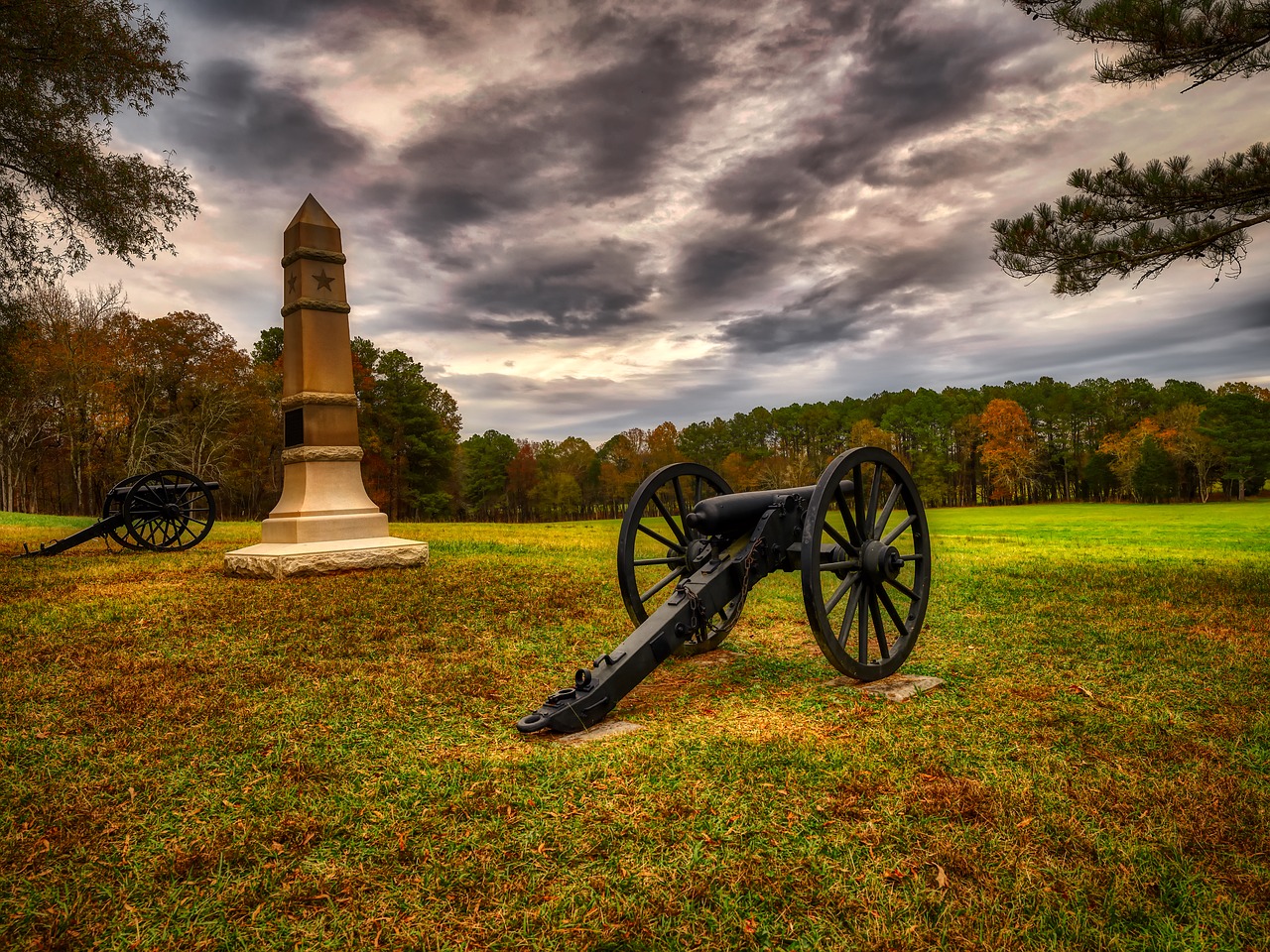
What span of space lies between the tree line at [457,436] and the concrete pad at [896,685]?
2.36 metres

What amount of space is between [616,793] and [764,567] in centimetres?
A: 200

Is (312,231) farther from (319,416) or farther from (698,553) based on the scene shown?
(698,553)

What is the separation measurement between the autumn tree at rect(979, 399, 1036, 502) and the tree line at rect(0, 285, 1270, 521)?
6.5 inches

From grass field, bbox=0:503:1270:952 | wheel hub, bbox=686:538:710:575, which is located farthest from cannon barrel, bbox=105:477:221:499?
wheel hub, bbox=686:538:710:575

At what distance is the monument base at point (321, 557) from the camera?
7.86 m

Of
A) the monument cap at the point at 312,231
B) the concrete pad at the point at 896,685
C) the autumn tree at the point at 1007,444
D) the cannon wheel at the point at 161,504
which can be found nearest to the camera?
the concrete pad at the point at 896,685

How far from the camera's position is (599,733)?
3.62m

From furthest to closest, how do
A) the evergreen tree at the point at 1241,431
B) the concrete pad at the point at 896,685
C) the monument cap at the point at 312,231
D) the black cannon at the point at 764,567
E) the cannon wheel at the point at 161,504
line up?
the evergreen tree at the point at 1241,431, the cannon wheel at the point at 161,504, the monument cap at the point at 312,231, the concrete pad at the point at 896,685, the black cannon at the point at 764,567

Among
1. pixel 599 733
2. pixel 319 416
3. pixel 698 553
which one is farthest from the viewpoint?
pixel 319 416

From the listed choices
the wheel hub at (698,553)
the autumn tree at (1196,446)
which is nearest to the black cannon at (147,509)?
the wheel hub at (698,553)

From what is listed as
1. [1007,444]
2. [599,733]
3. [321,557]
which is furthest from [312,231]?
[1007,444]

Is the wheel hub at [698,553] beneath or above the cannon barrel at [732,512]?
beneath

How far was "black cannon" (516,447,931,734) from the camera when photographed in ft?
12.2

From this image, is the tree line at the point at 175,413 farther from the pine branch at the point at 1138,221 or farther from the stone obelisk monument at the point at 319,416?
the pine branch at the point at 1138,221
